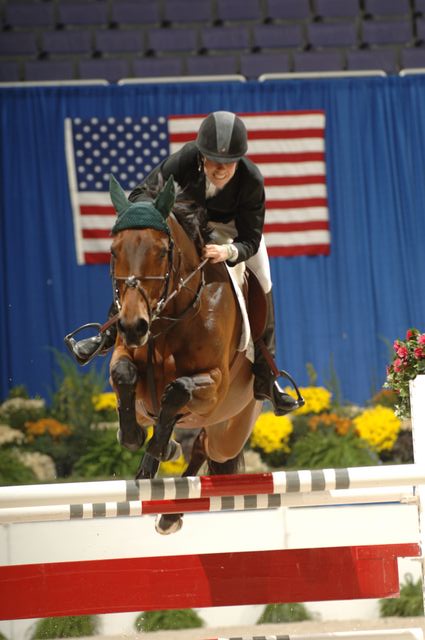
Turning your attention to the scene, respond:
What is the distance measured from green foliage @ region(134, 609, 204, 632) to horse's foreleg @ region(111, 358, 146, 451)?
260 centimetres

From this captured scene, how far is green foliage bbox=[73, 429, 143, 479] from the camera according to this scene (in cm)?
705

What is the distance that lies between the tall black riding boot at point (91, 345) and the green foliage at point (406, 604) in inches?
120

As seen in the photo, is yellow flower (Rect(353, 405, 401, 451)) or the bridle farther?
yellow flower (Rect(353, 405, 401, 451))

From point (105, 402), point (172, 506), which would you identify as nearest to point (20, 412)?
point (105, 402)

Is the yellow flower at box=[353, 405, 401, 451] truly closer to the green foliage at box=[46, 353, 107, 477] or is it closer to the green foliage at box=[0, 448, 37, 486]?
the green foliage at box=[46, 353, 107, 477]

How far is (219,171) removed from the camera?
3.77 m

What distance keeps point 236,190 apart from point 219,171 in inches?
9.6

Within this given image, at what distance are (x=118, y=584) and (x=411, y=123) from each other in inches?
251

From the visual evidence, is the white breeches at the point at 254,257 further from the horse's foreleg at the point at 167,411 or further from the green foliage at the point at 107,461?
the green foliage at the point at 107,461

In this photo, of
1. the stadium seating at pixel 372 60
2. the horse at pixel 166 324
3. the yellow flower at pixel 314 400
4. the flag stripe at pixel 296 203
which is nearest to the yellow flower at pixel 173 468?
the yellow flower at pixel 314 400

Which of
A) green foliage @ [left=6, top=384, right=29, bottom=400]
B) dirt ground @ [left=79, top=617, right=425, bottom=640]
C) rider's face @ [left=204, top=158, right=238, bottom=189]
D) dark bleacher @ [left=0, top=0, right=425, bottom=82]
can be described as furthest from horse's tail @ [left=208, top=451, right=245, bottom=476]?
dark bleacher @ [left=0, top=0, right=425, bottom=82]

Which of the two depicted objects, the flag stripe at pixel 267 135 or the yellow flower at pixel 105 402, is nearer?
the yellow flower at pixel 105 402

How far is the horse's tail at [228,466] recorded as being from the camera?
4.89m

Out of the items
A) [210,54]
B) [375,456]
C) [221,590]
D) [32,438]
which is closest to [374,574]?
[221,590]
